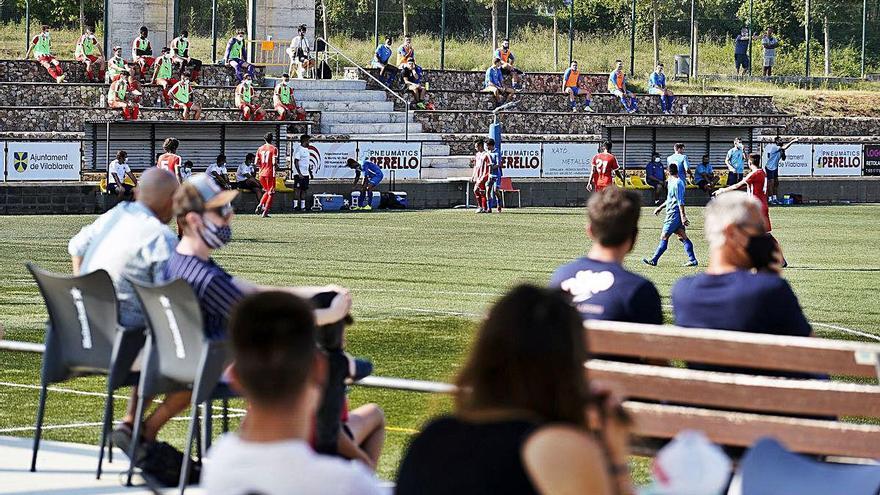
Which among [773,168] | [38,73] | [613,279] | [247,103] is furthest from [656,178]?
[613,279]

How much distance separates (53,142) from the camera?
38.4 m

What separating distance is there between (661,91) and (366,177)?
1900cm

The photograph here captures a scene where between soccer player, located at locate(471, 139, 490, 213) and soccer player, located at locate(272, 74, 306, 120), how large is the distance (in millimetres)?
8462

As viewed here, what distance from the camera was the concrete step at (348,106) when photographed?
161 feet

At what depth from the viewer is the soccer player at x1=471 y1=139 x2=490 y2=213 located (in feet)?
128

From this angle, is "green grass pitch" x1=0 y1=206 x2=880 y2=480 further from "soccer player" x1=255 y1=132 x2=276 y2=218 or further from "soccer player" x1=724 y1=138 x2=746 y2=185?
"soccer player" x1=724 y1=138 x2=746 y2=185

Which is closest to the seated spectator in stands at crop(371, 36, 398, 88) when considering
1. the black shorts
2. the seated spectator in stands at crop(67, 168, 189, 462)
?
the black shorts

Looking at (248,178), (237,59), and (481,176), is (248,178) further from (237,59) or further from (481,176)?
(237,59)

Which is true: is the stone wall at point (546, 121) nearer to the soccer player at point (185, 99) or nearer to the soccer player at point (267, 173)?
the soccer player at point (185, 99)

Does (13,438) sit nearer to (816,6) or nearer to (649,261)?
(649,261)

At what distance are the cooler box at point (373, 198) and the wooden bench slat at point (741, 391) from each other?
112ft

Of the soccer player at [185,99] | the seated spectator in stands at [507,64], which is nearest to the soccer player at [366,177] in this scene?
the soccer player at [185,99]

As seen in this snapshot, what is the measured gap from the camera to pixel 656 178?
4684cm

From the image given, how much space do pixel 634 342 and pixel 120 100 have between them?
1515 inches
